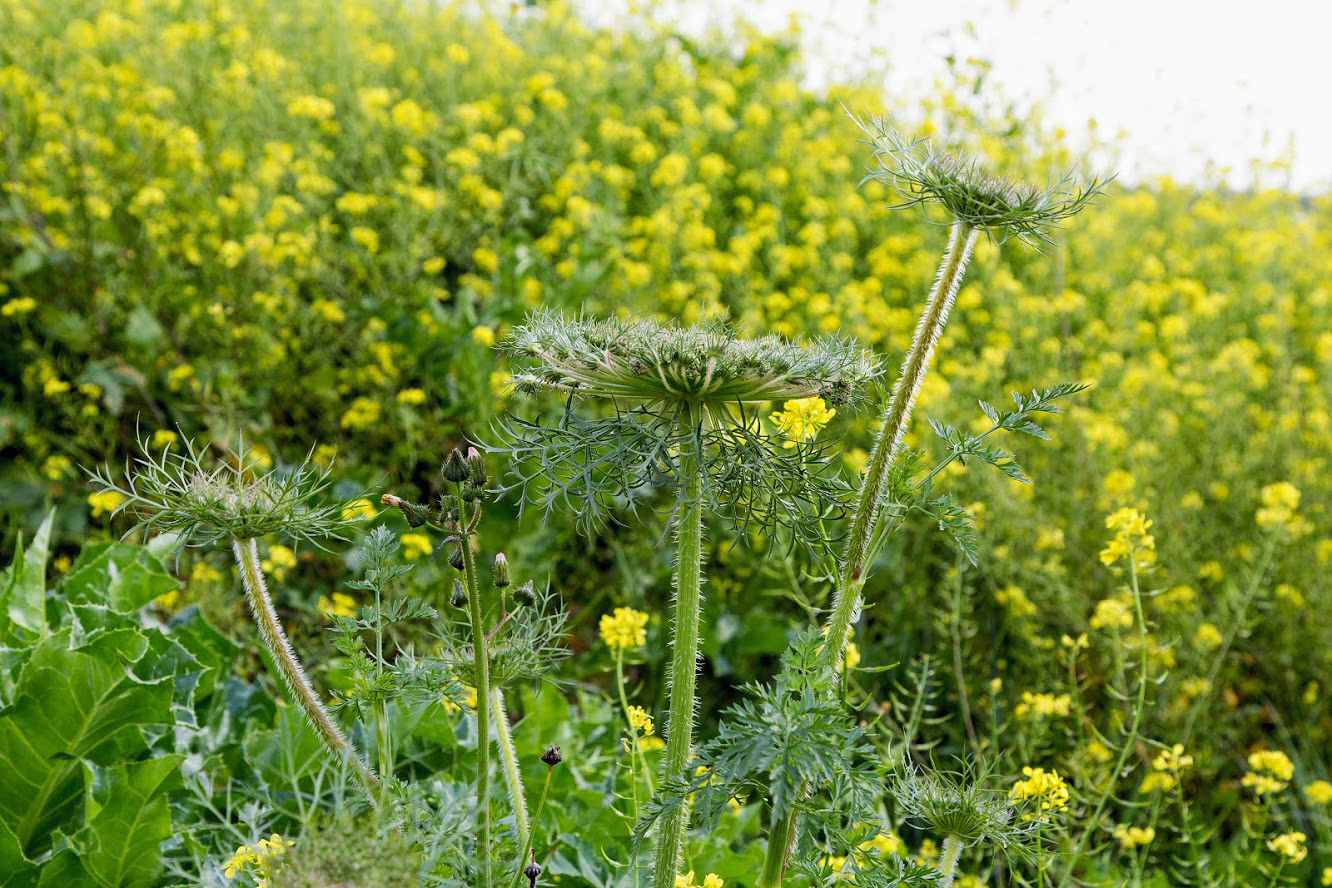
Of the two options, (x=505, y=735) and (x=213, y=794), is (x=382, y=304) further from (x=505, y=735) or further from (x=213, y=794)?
(x=505, y=735)

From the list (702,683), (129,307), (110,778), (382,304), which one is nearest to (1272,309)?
(702,683)

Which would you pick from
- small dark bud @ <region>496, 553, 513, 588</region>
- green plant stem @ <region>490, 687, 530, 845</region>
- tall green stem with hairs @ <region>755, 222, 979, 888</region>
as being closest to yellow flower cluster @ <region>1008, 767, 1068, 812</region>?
tall green stem with hairs @ <region>755, 222, 979, 888</region>

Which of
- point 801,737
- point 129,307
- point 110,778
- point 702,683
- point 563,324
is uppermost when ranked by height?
point 563,324

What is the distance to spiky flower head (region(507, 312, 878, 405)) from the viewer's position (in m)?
1.17

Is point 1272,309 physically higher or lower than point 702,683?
higher

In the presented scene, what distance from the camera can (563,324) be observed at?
51.8 inches

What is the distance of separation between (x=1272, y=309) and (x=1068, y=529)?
9.04 ft

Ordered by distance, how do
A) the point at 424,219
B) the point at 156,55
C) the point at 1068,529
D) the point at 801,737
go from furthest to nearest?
the point at 156,55, the point at 424,219, the point at 1068,529, the point at 801,737

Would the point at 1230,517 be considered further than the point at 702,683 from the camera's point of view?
Yes

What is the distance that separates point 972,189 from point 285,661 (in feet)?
3.03

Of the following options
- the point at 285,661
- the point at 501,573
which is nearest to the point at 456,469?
the point at 501,573

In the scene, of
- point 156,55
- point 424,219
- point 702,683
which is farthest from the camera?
point 156,55

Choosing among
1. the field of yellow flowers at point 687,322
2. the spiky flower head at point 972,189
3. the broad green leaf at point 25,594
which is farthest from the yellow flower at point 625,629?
the broad green leaf at point 25,594

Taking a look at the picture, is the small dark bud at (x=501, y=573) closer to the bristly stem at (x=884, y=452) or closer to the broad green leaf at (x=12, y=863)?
the bristly stem at (x=884, y=452)
